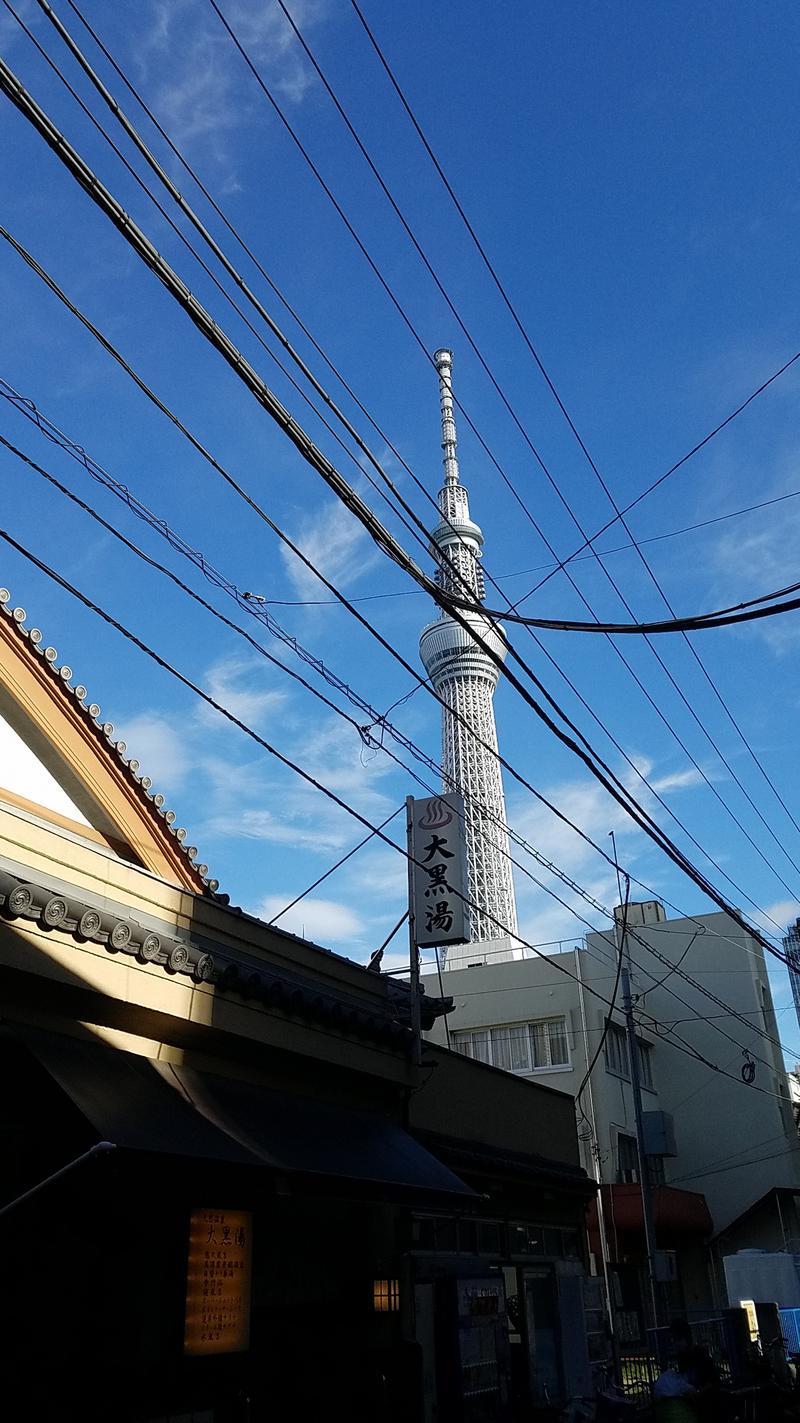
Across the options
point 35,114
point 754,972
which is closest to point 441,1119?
point 35,114

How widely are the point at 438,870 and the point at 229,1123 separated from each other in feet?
24.3

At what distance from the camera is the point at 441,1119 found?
15953 millimetres

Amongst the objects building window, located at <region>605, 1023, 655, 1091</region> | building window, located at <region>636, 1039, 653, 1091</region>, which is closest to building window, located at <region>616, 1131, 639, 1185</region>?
building window, located at <region>605, 1023, 655, 1091</region>

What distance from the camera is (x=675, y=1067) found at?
39031 mm

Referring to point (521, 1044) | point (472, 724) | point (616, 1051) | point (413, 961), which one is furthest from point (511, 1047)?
Result: point (472, 724)

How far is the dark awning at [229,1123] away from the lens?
8688 millimetres

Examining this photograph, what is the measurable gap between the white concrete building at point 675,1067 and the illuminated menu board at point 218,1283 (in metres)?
22.8

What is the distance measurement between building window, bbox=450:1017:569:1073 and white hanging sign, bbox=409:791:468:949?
19191 mm

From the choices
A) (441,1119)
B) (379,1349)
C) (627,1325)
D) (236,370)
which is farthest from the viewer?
(627,1325)

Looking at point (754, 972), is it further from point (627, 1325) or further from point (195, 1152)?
point (195, 1152)

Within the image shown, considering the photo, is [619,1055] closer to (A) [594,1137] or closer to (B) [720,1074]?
(A) [594,1137]

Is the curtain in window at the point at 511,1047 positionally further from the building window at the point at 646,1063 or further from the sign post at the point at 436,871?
the sign post at the point at 436,871

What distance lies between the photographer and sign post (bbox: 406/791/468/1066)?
1655cm

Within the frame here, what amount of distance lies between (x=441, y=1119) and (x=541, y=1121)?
4.70m
